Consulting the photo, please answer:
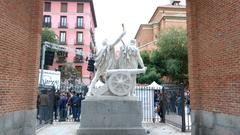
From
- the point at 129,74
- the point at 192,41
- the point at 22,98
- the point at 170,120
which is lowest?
the point at 170,120

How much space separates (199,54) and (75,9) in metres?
50.0

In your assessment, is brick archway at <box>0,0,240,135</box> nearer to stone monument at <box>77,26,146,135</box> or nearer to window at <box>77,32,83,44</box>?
stone monument at <box>77,26,146,135</box>

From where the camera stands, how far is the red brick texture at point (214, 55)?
8.17 metres

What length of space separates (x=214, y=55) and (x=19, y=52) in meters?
5.86

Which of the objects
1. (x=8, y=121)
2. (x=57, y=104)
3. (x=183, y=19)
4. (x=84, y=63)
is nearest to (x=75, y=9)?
(x=84, y=63)

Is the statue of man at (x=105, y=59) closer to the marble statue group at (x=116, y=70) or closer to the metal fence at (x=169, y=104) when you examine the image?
the marble statue group at (x=116, y=70)

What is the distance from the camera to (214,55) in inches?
367

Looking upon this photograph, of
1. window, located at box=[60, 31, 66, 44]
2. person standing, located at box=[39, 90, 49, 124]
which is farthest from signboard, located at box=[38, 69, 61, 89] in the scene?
window, located at box=[60, 31, 66, 44]

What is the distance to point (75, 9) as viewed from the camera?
5809 cm

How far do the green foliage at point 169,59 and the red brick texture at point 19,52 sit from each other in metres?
27.0

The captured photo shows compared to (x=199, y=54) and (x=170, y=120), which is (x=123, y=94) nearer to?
(x=199, y=54)

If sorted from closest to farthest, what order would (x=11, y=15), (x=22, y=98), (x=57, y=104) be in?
(x=11, y=15), (x=22, y=98), (x=57, y=104)

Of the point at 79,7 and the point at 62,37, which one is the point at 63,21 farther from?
the point at 79,7

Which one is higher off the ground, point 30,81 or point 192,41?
point 192,41
